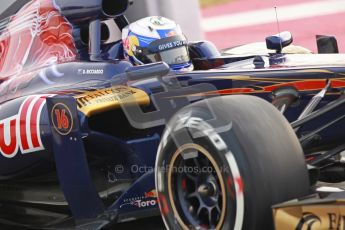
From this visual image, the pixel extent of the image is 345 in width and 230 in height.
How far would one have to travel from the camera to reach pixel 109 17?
5.83 metres

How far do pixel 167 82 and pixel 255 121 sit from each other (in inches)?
47.6

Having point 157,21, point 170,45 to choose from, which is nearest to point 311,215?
point 170,45

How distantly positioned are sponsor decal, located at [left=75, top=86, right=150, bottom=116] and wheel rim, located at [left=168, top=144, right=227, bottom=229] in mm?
896

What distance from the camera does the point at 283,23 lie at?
527 inches

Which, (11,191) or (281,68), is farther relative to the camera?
(11,191)

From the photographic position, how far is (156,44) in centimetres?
546

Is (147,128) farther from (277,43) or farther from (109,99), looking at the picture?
(277,43)

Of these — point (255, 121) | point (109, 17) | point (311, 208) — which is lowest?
point (311, 208)

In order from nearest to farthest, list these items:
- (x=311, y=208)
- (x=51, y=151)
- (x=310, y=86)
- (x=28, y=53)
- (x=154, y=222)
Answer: (x=311, y=208) < (x=310, y=86) < (x=51, y=151) < (x=154, y=222) < (x=28, y=53)

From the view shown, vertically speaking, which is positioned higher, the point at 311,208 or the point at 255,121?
the point at 255,121

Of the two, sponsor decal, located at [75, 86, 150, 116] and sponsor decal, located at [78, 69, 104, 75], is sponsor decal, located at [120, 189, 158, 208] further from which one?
sponsor decal, located at [78, 69, 104, 75]

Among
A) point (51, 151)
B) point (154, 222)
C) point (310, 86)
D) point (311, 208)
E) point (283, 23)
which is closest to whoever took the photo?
point (311, 208)

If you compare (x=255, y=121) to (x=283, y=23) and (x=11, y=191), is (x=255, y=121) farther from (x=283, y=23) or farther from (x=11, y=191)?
(x=283, y=23)

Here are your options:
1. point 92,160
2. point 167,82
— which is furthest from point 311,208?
point 92,160
